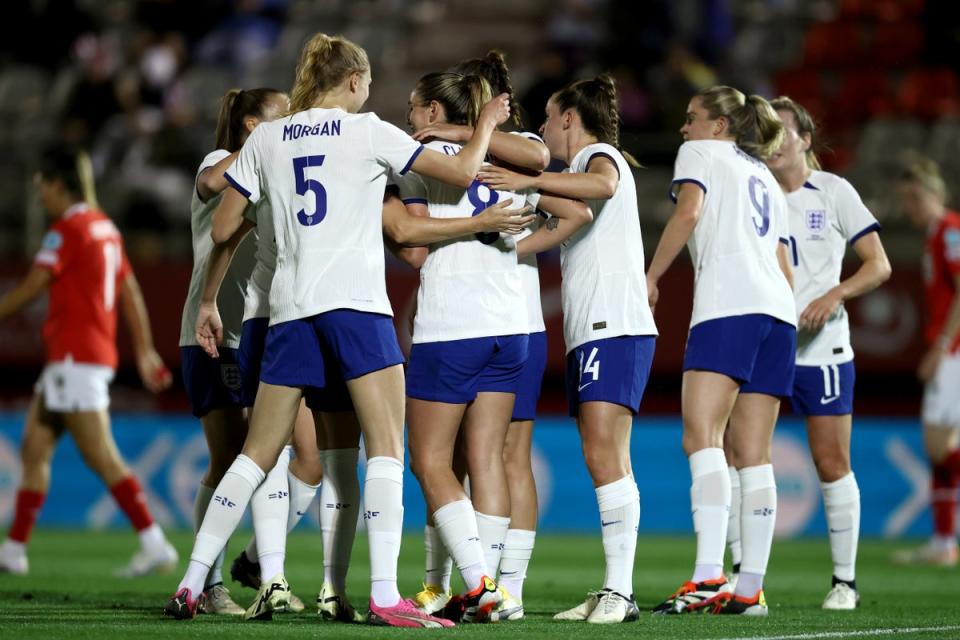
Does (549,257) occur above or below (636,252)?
above

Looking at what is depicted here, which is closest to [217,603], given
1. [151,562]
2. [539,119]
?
[151,562]

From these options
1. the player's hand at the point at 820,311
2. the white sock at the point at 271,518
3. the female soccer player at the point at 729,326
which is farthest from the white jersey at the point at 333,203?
the player's hand at the point at 820,311

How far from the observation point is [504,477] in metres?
6.39

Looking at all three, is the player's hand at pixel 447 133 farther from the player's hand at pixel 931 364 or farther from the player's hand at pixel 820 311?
the player's hand at pixel 931 364

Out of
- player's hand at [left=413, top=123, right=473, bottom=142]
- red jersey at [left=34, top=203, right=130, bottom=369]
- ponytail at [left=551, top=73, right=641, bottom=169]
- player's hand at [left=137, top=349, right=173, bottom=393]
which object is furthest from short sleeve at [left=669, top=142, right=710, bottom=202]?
red jersey at [left=34, top=203, right=130, bottom=369]

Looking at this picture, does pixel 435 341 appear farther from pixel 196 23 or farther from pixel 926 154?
pixel 196 23

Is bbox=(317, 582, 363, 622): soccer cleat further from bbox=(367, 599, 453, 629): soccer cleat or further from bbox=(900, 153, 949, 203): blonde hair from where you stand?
bbox=(900, 153, 949, 203): blonde hair

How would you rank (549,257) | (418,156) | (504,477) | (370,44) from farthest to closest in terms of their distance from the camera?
(370,44)
(549,257)
(504,477)
(418,156)

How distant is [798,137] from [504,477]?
2.81m

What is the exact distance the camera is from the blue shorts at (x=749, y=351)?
6918mm

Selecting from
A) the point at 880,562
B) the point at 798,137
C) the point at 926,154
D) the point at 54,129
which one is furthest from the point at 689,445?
the point at 54,129

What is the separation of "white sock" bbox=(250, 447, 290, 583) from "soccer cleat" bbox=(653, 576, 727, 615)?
1814 millimetres

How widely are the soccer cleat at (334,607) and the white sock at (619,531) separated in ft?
3.73

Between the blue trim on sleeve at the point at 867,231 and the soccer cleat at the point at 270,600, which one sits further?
Result: the blue trim on sleeve at the point at 867,231
